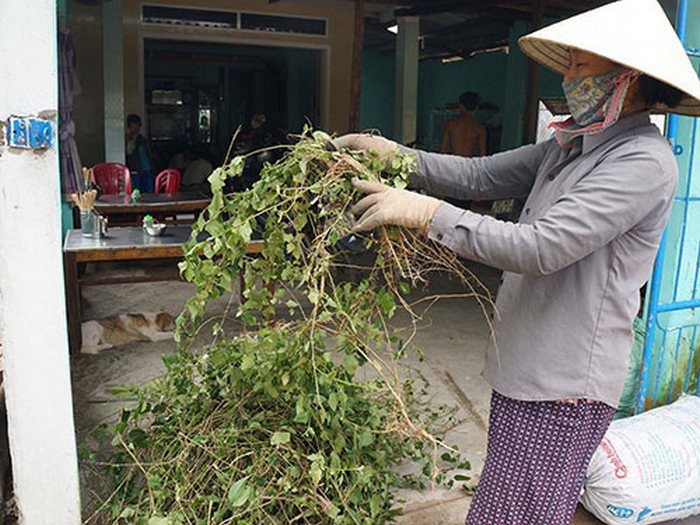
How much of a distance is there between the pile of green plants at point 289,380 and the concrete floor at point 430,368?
408 millimetres

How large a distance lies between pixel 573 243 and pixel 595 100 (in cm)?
44

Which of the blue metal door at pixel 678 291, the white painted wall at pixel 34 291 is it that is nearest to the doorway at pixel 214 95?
the blue metal door at pixel 678 291

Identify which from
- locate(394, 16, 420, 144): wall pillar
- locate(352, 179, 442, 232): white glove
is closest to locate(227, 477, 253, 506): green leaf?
locate(352, 179, 442, 232): white glove

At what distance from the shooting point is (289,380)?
2197mm

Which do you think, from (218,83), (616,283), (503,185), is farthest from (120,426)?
(218,83)

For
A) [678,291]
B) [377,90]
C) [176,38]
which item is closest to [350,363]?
[678,291]

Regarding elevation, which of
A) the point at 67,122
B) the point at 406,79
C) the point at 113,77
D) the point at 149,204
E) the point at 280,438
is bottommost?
the point at 280,438

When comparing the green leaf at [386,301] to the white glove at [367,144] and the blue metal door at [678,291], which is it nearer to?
the white glove at [367,144]

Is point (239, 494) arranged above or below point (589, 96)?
below

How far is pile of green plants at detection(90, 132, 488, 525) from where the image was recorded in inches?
74.4

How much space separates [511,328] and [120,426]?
1.50 meters

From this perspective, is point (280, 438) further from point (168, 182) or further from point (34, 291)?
point (168, 182)

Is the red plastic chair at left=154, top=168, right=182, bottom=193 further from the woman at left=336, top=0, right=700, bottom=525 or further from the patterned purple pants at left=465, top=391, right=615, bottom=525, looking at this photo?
the patterned purple pants at left=465, top=391, right=615, bottom=525

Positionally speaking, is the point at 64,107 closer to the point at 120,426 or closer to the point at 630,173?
the point at 120,426
